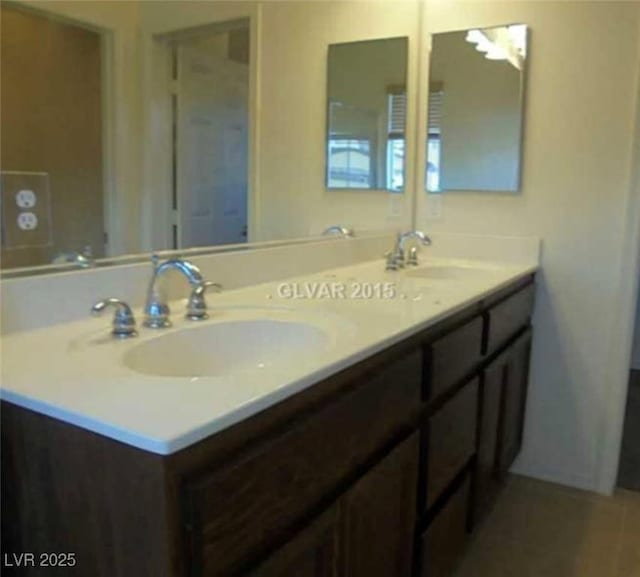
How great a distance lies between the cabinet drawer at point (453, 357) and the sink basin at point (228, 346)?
32 centimetres

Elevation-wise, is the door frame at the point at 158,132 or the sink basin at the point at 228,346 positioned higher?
the door frame at the point at 158,132

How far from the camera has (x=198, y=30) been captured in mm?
1424

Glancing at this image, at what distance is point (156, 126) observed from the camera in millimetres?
1299

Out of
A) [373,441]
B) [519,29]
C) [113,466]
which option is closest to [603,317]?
[519,29]

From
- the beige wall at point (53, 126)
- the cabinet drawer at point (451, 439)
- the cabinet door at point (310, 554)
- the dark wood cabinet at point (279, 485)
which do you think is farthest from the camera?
the cabinet drawer at point (451, 439)

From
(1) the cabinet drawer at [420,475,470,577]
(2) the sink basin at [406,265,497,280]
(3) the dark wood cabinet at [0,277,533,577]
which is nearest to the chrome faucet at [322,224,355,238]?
(2) the sink basin at [406,265,497,280]

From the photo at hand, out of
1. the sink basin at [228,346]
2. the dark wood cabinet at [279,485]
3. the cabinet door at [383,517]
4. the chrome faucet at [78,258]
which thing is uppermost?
the chrome faucet at [78,258]

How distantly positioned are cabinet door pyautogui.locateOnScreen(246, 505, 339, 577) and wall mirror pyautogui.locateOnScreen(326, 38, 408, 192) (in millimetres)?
1424

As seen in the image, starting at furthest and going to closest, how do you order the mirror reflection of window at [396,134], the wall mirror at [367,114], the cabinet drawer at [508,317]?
the mirror reflection of window at [396,134] < the wall mirror at [367,114] < the cabinet drawer at [508,317]

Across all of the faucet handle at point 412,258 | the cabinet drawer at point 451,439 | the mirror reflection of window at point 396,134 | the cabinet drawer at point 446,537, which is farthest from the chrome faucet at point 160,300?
the mirror reflection of window at point 396,134

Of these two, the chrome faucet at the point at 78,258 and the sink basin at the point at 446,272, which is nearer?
the chrome faucet at the point at 78,258

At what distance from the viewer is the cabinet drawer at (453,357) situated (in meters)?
1.37

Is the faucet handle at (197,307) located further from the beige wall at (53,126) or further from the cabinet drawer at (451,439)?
the cabinet drawer at (451,439)

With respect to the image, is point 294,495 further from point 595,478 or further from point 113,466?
point 595,478
